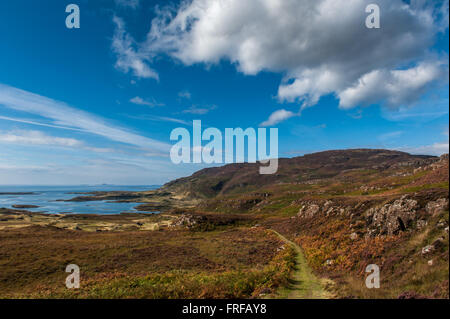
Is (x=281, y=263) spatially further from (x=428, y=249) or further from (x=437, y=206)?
(x=437, y=206)

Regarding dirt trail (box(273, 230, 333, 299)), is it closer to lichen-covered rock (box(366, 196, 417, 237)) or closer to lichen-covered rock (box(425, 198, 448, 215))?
lichen-covered rock (box(366, 196, 417, 237))

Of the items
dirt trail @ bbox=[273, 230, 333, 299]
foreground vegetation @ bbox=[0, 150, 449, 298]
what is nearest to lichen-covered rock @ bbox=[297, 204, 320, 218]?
foreground vegetation @ bbox=[0, 150, 449, 298]

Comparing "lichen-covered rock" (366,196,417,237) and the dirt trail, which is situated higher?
"lichen-covered rock" (366,196,417,237)

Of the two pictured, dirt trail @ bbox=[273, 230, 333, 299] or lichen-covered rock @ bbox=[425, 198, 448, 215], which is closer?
dirt trail @ bbox=[273, 230, 333, 299]

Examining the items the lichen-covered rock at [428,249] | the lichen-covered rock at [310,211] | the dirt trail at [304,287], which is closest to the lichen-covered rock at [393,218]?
the lichen-covered rock at [428,249]

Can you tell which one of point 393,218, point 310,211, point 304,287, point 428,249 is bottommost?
point 304,287

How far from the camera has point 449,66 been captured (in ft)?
37.6

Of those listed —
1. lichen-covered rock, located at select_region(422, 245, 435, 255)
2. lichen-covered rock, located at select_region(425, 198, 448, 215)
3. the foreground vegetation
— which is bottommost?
the foreground vegetation

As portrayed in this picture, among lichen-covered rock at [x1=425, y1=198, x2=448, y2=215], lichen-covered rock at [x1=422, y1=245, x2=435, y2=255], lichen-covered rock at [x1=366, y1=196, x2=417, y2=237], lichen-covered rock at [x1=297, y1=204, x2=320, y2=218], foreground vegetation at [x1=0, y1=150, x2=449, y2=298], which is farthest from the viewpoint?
lichen-covered rock at [x1=297, y1=204, x2=320, y2=218]

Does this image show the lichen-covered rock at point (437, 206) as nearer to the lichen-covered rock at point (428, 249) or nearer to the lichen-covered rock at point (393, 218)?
the lichen-covered rock at point (393, 218)

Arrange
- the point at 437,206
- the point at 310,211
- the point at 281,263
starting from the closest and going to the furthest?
the point at 437,206, the point at 281,263, the point at 310,211

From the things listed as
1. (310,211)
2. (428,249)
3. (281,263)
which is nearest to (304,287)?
(281,263)

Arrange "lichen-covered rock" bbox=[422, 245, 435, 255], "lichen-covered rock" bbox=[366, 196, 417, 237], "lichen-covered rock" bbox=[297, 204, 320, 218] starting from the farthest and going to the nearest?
"lichen-covered rock" bbox=[297, 204, 320, 218], "lichen-covered rock" bbox=[366, 196, 417, 237], "lichen-covered rock" bbox=[422, 245, 435, 255]
